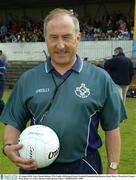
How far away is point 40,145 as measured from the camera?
337 cm

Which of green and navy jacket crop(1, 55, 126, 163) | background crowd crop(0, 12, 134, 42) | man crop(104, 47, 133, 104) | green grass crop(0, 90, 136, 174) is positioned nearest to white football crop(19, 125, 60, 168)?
green and navy jacket crop(1, 55, 126, 163)

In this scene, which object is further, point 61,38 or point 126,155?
point 126,155

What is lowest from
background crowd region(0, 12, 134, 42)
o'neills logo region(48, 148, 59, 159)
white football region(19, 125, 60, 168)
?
background crowd region(0, 12, 134, 42)

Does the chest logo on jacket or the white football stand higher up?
the chest logo on jacket

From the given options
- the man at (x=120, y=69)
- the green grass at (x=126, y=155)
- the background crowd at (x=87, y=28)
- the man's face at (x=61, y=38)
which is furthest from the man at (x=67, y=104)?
the background crowd at (x=87, y=28)

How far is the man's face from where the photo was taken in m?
3.50

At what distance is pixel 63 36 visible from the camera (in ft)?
11.5

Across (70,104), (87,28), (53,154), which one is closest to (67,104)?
(70,104)

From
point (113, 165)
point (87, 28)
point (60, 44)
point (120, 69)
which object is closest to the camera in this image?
point (60, 44)

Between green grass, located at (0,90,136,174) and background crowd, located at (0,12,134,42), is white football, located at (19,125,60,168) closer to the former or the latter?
green grass, located at (0,90,136,174)

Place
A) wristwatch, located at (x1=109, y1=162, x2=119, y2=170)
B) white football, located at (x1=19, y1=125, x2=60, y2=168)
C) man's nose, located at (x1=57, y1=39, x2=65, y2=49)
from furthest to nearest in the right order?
wristwatch, located at (x1=109, y1=162, x2=119, y2=170)
man's nose, located at (x1=57, y1=39, x2=65, y2=49)
white football, located at (x1=19, y1=125, x2=60, y2=168)

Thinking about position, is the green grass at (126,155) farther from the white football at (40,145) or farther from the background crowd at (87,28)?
the background crowd at (87,28)

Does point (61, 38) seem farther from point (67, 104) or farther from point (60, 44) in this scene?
point (67, 104)

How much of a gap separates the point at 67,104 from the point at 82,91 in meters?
0.13
